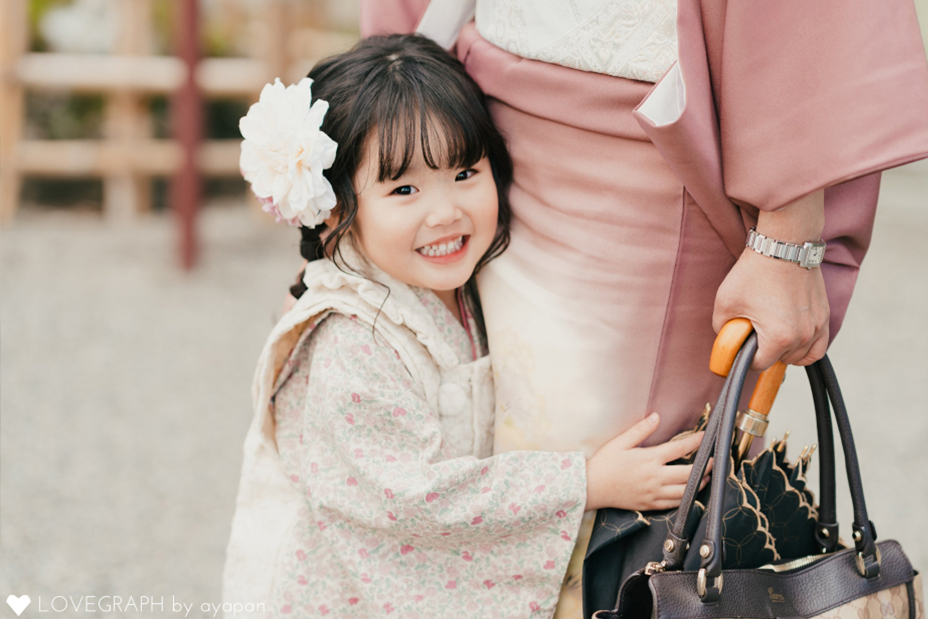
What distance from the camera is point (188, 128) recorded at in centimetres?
396

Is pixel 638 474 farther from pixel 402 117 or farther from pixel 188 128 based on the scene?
pixel 188 128

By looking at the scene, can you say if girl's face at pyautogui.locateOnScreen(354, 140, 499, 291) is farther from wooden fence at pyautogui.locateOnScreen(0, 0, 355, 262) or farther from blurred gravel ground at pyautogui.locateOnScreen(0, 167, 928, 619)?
wooden fence at pyautogui.locateOnScreen(0, 0, 355, 262)

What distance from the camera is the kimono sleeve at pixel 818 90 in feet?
2.96

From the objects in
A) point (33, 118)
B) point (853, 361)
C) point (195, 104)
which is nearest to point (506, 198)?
point (853, 361)

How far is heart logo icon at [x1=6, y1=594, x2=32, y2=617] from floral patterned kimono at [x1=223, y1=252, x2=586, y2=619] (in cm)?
102

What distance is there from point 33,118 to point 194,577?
407cm

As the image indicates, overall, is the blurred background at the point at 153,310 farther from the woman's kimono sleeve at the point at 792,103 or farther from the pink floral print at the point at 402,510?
the woman's kimono sleeve at the point at 792,103

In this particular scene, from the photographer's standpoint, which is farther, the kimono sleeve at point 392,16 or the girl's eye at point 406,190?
the kimono sleeve at point 392,16

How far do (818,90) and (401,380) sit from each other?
2.16 feet

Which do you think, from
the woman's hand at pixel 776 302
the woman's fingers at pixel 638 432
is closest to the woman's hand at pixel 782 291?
the woman's hand at pixel 776 302

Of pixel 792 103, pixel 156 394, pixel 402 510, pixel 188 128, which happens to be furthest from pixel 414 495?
pixel 188 128

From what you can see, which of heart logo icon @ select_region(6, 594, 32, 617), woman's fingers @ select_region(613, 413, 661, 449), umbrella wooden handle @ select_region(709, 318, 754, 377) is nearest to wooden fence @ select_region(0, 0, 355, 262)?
heart logo icon @ select_region(6, 594, 32, 617)

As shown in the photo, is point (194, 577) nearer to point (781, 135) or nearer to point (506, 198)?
point (506, 198)

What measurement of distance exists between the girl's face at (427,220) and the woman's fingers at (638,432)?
0.33 metres
